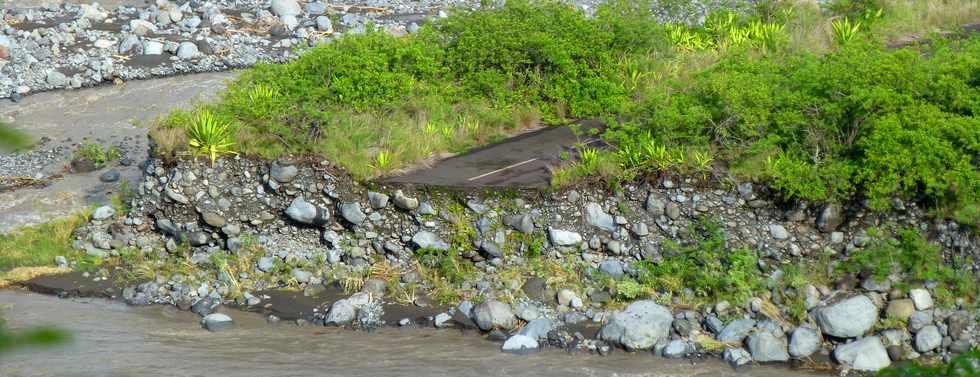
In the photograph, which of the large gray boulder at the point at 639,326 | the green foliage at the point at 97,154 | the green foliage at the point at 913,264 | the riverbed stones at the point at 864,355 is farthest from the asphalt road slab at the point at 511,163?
the green foliage at the point at 97,154

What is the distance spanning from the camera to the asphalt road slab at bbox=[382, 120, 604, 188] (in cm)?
1034

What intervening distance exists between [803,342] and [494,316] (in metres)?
2.50

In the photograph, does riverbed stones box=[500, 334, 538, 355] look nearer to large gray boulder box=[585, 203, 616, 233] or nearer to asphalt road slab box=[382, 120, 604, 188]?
large gray boulder box=[585, 203, 616, 233]

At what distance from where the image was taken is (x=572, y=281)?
9.46 m

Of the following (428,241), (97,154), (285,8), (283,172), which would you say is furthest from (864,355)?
(285,8)

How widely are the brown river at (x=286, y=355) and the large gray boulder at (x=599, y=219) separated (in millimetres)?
1671

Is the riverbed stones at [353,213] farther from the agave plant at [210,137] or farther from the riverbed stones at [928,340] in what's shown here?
the riverbed stones at [928,340]

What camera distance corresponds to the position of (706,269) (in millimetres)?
9234

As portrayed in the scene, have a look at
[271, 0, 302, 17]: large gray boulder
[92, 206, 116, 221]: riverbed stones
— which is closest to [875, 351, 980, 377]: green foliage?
[92, 206, 116, 221]: riverbed stones

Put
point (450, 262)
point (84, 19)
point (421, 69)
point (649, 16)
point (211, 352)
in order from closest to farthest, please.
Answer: point (211, 352), point (450, 262), point (421, 69), point (649, 16), point (84, 19)

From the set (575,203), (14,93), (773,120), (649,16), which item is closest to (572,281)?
(575,203)

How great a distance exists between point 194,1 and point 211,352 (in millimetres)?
14284

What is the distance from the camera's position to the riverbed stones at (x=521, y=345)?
8.52 metres

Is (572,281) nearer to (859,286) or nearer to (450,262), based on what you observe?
(450,262)
